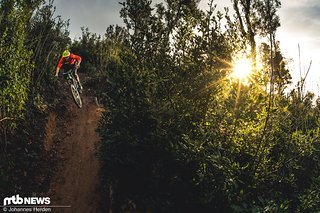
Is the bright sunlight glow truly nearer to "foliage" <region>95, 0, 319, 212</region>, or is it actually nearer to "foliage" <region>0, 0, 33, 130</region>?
"foliage" <region>95, 0, 319, 212</region>

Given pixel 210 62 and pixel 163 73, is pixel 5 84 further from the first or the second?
pixel 210 62

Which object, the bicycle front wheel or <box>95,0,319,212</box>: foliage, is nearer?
<box>95,0,319,212</box>: foliage

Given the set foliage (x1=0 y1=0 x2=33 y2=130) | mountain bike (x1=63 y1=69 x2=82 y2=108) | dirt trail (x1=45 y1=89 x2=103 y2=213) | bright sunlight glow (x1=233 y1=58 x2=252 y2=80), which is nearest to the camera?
bright sunlight glow (x1=233 y1=58 x2=252 y2=80)

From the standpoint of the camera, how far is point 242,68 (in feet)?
14.5

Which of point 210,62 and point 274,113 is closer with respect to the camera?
point 274,113

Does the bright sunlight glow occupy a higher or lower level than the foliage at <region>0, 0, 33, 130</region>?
lower

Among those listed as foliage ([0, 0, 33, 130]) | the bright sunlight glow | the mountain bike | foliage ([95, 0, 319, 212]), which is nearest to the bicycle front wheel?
the mountain bike

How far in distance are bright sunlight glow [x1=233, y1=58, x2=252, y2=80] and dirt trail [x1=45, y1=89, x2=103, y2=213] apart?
4.40 meters

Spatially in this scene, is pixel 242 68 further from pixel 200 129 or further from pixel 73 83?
pixel 73 83

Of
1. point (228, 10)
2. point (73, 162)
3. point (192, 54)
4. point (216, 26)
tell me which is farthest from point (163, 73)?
point (73, 162)

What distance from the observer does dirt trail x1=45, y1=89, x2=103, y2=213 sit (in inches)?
265

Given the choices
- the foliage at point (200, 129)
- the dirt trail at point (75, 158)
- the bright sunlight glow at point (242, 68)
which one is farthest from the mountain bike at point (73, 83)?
the bright sunlight glow at point (242, 68)

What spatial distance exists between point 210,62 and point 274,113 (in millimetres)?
1497

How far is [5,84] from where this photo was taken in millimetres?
6609
